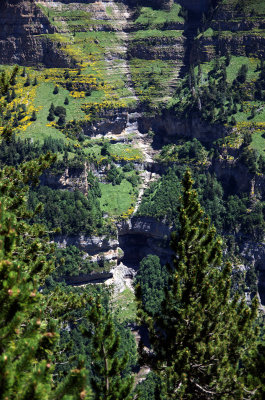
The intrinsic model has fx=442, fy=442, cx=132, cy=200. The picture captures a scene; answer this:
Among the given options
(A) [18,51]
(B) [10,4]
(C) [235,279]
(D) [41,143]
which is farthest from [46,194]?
(B) [10,4]

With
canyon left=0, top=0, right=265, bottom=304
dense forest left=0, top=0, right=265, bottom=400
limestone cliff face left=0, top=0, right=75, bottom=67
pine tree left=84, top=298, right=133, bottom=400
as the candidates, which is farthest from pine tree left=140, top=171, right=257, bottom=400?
limestone cliff face left=0, top=0, right=75, bottom=67

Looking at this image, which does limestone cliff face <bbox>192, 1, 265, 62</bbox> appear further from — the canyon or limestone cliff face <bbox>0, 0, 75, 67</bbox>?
limestone cliff face <bbox>0, 0, 75, 67</bbox>

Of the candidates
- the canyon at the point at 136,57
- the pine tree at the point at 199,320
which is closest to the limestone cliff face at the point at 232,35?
the canyon at the point at 136,57

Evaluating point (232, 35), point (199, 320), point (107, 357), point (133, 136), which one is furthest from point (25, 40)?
point (107, 357)

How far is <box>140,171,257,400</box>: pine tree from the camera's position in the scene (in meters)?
26.3

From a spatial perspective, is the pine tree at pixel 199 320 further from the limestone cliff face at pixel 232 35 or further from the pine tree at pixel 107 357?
the limestone cliff face at pixel 232 35

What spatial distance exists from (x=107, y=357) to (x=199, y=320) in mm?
7660

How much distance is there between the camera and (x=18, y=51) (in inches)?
5989

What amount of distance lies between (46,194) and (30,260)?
84.8 meters

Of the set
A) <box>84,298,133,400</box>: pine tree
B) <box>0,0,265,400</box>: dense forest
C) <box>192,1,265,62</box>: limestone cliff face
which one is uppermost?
<box>192,1,265,62</box>: limestone cliff face

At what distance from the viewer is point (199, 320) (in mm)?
26312

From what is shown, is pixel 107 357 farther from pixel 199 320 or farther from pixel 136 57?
pixel 136 57

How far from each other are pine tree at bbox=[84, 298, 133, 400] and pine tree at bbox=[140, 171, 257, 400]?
5737mm

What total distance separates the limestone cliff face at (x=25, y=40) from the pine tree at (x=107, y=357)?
141719 millimetres
